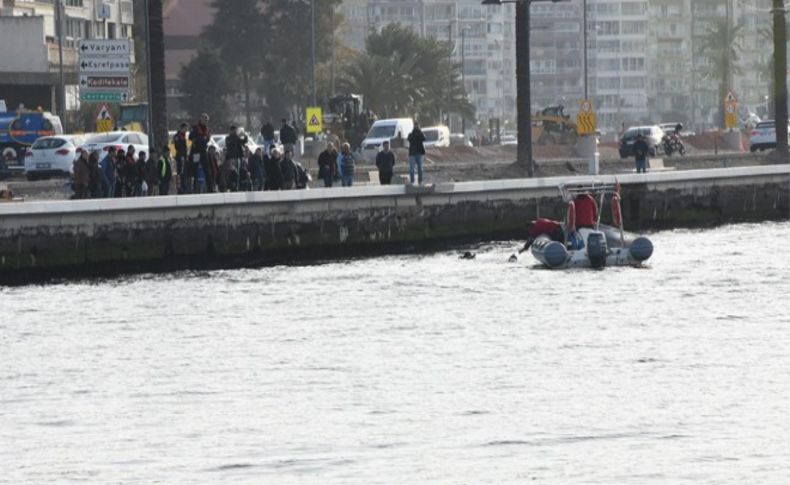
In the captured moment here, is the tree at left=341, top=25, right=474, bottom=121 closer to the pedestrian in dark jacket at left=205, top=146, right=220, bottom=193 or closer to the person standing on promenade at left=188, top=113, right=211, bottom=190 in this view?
the pedestrian in dark jacket at left=205, top=146, right=220, bottom=193

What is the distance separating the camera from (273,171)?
186 feet

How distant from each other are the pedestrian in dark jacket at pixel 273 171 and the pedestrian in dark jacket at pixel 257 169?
19 cm

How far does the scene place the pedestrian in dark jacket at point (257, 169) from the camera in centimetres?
5703

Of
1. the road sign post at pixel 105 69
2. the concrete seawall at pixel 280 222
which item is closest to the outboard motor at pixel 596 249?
the concrete seawall at pixel 280 222

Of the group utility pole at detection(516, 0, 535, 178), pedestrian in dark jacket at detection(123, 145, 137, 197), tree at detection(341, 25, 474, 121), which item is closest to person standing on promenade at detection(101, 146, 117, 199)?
pedestrian in dark jacket at detection(123, 145, 137, 197)

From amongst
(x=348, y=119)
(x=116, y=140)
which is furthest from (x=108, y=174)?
(x=348, y=119)

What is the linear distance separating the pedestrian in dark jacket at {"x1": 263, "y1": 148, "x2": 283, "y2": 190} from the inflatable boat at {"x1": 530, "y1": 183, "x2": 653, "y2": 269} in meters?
10.6

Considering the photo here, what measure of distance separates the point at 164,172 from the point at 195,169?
805 mm

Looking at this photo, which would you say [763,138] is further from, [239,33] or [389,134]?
[239,33]

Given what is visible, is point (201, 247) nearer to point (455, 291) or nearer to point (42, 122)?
point (455, 291)

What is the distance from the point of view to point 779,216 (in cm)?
6581

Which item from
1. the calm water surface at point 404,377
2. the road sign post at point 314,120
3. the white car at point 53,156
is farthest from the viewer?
the road sign post at point 314,120

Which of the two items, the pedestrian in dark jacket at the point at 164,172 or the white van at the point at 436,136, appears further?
the white van at the point at 436,136

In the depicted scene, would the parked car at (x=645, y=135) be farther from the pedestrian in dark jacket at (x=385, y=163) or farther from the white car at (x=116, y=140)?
the pedestrian in dark jacket at (x=385, y=163)
